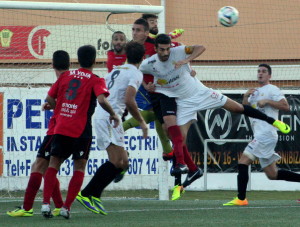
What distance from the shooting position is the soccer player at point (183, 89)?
→ 10.4 meters

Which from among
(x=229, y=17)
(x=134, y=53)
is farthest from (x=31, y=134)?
(x=134, y=53)

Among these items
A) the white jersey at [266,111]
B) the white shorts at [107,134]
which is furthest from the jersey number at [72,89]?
the white jersey at [266,111]

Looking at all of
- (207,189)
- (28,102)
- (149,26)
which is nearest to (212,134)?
(207,189)

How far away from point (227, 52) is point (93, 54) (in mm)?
13086

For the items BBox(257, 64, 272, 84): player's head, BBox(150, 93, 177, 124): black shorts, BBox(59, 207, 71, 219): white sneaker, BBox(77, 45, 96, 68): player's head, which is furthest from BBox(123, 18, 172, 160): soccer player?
BBox(59, 207, 71, 219): white sneaker

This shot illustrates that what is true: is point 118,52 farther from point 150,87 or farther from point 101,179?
point 101,179

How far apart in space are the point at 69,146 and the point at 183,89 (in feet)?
9.05

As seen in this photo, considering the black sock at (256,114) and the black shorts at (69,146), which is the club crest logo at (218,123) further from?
the black shorts at (69,146)

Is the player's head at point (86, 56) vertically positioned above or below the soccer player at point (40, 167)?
above

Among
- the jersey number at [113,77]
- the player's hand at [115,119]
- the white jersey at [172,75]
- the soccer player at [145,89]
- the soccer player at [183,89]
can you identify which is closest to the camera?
the player's hand at [115,119]

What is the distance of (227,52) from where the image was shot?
21.2m

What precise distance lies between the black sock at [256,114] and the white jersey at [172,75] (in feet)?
2.25

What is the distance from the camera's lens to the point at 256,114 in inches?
411

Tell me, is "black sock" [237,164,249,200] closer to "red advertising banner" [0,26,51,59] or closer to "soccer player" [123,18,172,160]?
"soccer player" [123,18,172,160]
